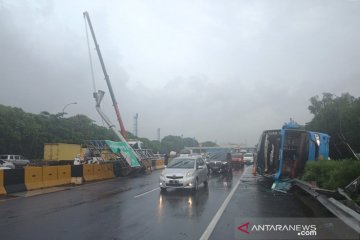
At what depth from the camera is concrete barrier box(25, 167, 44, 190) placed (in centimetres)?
1939

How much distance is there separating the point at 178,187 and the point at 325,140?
30.1 feet

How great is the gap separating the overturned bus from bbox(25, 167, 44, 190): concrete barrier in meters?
11.2

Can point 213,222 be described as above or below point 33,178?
below

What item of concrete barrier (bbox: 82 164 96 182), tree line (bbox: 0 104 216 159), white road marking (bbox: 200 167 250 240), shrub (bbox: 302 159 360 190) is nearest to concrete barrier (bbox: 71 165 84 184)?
concrete barrier (bbox: 82 164 96 182)

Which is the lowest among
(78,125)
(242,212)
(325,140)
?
(242,212)

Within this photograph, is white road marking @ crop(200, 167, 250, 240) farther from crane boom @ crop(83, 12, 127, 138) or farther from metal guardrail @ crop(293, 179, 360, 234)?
crane boom @ crop(83, 12, 127, 138)

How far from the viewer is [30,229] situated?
9.55 m

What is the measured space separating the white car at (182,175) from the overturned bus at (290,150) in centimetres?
366

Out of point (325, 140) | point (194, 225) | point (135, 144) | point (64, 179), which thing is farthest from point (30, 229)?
point (135, 144)

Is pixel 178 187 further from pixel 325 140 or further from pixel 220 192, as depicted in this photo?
pixel 325 140

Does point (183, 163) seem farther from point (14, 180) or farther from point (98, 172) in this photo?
point (98, 172)

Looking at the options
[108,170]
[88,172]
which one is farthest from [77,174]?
[108,170]

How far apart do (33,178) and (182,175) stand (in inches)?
303

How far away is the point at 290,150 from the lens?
1944cm
